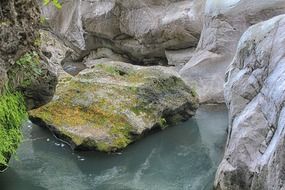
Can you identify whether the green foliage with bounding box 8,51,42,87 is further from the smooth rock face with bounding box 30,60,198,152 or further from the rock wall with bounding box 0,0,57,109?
the smooth rock face with bounding box 30,60,198,152

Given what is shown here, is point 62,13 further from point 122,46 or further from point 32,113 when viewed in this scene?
point 32,113

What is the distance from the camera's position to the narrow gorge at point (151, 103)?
7977 millimetres

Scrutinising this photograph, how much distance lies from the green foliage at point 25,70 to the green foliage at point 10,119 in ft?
0.92

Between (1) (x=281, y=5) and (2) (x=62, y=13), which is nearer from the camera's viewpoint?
(1) (x=281, y=5)

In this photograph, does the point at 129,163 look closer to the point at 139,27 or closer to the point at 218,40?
the point at 218,40

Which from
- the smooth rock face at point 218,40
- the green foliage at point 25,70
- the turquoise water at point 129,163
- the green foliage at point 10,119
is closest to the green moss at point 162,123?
the turquoise water at point 129,163

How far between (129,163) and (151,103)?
7.69 feet

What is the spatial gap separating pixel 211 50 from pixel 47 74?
7.60m

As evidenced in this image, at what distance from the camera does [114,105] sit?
43.0 feet

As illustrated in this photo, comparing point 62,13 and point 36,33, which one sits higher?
point 36,33

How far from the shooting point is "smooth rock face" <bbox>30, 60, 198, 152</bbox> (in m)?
12.3

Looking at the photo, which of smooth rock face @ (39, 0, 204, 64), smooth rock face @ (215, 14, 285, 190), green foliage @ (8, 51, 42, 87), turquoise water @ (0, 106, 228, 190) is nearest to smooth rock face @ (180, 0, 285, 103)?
turquoise water @ (0, 106, 228, 190)

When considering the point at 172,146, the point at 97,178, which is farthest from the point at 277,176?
the point at 172,146

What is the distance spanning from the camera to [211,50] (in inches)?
631
